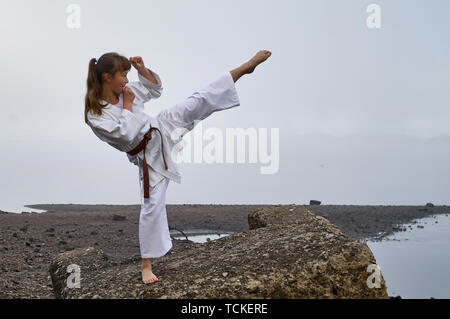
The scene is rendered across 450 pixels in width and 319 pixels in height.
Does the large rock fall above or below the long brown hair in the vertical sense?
below

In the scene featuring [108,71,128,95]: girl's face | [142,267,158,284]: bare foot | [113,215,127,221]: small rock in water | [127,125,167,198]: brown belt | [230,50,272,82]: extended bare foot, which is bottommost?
[113,215,127,221]: small rock in water

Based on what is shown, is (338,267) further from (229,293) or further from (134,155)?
(134,155)

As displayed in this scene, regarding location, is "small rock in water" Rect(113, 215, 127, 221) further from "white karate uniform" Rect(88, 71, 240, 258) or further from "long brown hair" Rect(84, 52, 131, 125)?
"long brown hair" Rect(84, 52, 131, 125)

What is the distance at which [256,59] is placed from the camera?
5234 mm

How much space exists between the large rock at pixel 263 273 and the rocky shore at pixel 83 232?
189 centimetres

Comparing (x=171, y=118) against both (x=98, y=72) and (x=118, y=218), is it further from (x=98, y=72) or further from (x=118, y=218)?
(x=118, y=218)

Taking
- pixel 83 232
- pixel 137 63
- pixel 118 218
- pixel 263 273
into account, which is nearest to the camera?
pixel 263 273

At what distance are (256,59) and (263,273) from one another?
231cm

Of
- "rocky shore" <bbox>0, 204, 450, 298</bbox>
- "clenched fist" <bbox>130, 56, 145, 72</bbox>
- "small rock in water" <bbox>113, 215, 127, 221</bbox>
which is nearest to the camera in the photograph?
"clenched fist" <bbox>130, 56, 145, 72</bbox>

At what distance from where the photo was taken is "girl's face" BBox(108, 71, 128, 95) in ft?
16.3

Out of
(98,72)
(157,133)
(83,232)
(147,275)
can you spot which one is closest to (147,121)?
(157,133)

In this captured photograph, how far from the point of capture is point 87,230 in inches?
620

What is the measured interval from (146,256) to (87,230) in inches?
450

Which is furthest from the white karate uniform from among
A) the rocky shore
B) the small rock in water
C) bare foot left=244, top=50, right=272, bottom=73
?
the small rock in water
